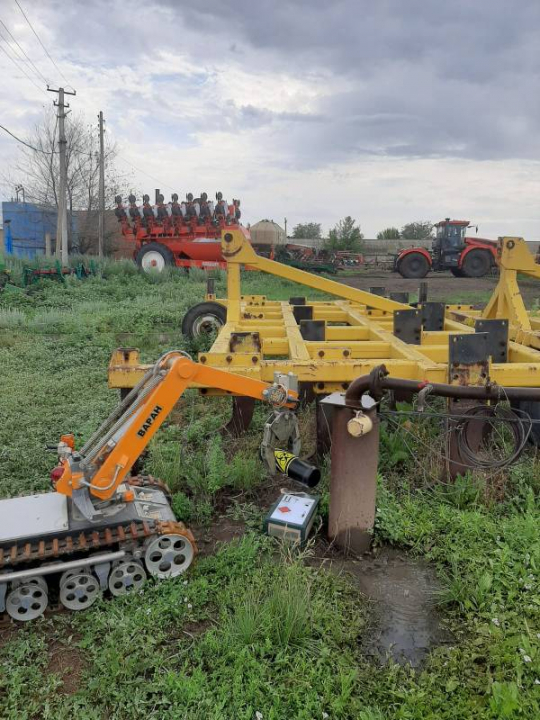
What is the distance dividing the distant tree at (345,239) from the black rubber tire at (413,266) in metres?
9.22

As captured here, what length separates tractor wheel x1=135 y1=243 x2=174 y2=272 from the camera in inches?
828

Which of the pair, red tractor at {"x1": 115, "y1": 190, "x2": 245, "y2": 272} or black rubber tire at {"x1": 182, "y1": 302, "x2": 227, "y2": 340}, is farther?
red tractor at {"x1": 115, "y1": 190, "x2": 245, "y2": 272}

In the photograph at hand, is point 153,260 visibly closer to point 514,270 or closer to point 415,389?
point 514,270

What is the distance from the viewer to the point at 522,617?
2.69 metres

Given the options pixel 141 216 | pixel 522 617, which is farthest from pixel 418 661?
pixel 141 216

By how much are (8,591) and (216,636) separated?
1.07 m

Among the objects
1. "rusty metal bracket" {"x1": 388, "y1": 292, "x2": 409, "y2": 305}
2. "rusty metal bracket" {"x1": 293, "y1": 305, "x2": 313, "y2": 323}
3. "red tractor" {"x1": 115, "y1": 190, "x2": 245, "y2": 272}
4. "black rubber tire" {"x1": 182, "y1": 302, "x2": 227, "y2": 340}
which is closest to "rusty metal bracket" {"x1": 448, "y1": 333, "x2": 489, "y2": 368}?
"rusty metal bracket" {"x1": 293, "y1": 305, "x2": 313, "y2": 323}

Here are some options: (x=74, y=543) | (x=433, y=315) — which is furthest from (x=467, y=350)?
(x=74, y=543)

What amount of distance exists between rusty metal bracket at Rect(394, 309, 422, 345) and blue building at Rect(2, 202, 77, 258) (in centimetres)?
3150

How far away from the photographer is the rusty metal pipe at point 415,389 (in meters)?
3.18

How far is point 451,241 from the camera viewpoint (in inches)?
981

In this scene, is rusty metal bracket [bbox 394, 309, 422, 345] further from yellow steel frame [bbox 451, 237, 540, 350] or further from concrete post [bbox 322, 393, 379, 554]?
concrete post [bbox 322, 393, 379, 554]

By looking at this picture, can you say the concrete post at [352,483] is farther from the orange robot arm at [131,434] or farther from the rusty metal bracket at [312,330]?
the rusty metal bracket at [312,330]

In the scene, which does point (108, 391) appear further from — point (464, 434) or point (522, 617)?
point (522, 617)
